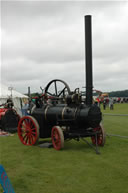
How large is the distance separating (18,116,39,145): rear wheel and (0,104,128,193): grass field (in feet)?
0.83

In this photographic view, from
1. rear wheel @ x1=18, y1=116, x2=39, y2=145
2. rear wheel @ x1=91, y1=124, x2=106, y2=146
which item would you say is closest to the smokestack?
rear wheel @ x1=91, y1=124, x2=106, y2=146

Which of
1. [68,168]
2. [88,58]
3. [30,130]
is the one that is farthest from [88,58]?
[68,168]

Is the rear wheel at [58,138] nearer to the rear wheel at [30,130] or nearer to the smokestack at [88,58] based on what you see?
the rear wheel at [30,130]

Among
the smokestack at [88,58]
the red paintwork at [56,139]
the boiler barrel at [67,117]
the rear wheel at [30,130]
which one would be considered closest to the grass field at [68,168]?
the red paintwork at [56,139]

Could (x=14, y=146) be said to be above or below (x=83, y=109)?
below

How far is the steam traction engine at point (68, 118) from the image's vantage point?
22.2 ft

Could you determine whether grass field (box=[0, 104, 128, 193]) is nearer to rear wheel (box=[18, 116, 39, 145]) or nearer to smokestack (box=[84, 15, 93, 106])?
rear wheel (box=[18, 116, 39, 145])

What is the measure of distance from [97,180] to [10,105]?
7733mm

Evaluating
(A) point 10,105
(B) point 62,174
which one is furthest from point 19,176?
(A) point 10,105

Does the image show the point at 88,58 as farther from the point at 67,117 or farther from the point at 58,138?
the point at 58,138

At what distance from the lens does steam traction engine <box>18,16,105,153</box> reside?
676 cm

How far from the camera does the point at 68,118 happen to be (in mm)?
6953

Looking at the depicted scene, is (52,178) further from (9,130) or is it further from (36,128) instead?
(9,130)

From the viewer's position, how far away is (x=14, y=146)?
25.5ft
